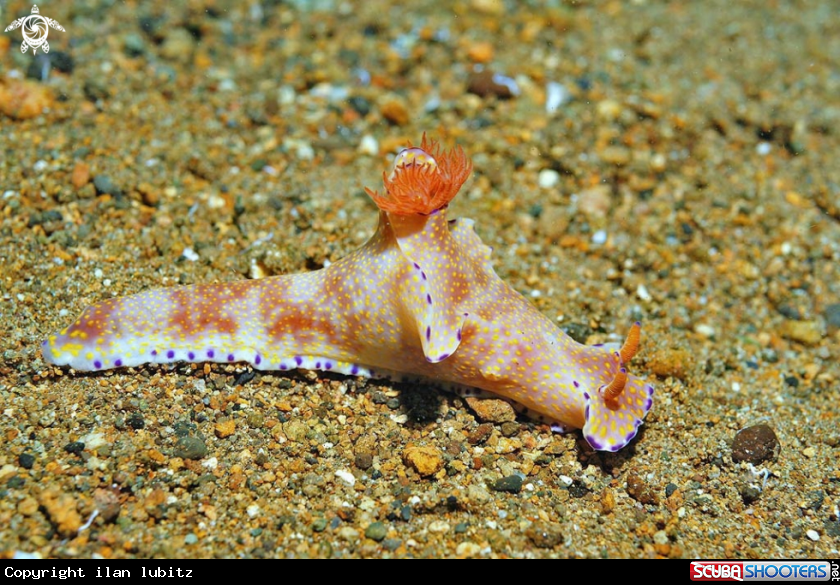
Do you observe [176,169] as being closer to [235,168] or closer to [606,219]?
[235,168]

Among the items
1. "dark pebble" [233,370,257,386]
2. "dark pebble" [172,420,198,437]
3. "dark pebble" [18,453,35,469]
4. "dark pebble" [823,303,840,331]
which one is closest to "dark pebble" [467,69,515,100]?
"dark pebble" [823,303,840,331]

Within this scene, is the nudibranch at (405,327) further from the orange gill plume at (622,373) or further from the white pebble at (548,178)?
the white pebble at (548,178)

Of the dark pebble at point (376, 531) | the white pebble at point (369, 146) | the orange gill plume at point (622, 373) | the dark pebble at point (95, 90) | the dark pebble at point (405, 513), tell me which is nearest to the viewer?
the dark pebble at point (376, 531)

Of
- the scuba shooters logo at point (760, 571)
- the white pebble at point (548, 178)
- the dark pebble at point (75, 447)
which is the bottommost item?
the dark pebble at point (75, 447)

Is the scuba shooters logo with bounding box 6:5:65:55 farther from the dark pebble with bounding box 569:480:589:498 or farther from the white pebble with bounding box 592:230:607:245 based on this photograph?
the dark pebble with bounding box 569:480:589:498

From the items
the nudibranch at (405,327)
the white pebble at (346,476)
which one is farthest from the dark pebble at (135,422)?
the white pebble at (346,476)
